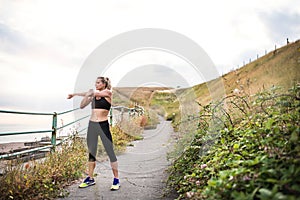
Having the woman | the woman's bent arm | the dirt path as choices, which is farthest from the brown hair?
the dirt path

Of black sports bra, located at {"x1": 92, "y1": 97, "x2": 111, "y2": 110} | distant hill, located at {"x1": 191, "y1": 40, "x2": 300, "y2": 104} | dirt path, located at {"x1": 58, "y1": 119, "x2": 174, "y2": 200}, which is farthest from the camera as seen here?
distant hill, located at {"x1": 191, "y1": 40, "x2": 300, "y2": 104}

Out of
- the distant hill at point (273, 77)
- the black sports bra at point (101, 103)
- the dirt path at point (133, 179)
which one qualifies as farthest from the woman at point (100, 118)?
the distant hill at point (273, 77)

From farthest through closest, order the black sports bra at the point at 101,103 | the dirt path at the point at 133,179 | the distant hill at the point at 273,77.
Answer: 1. the distant hill at the point at 273,77
2. the black sports bra at the point at 101,103
3. the dirt path at the point at 133,179

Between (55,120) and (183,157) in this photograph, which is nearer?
(183,157)

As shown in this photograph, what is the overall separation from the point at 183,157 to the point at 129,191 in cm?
109

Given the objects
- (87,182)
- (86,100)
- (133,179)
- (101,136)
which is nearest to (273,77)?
(133,179)

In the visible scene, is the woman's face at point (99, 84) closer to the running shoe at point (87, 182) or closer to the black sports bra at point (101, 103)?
the black sports bra at point (101, 103)

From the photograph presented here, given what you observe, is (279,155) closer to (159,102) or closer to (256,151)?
(256,151)

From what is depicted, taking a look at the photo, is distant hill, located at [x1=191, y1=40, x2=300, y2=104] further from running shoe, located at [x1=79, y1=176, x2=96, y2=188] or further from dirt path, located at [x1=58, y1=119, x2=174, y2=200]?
running shoe, located at [x1=79, y1=176, x2=96, y2=188]

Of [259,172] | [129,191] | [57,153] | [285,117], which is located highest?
[285,117]

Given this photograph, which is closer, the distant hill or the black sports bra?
the black sports bra

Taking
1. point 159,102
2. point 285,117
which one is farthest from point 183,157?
point 159,102

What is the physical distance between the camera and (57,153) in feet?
18.6

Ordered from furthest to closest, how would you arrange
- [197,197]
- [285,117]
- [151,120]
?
[151,120] → [197,197] → [285,117]
